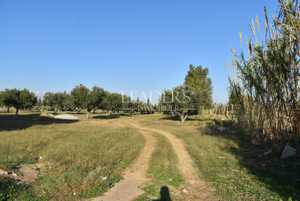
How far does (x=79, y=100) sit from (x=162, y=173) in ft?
184

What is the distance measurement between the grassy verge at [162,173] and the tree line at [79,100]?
51.2m

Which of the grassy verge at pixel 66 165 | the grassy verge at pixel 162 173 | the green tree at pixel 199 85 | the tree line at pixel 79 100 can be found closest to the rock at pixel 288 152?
the grassy verge at pixel 162 173

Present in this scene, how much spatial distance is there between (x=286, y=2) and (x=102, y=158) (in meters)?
11.1

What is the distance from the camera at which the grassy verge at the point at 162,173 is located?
377 inches

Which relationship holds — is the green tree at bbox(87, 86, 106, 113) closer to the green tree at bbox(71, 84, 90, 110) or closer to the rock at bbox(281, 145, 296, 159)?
the green tree at bbox(71, 84, 90, 110)

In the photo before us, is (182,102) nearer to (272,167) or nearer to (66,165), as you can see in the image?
(272,167)

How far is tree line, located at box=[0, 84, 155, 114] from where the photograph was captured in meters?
66.7

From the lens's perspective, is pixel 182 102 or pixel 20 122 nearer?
pixel 20 122

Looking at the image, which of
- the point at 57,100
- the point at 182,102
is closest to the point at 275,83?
the point at 182,102

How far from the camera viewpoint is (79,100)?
65875 millimetres

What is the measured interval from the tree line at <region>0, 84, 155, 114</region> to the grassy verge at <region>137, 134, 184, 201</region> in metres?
51.2

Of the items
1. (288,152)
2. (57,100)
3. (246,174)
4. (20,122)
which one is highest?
(57,100)

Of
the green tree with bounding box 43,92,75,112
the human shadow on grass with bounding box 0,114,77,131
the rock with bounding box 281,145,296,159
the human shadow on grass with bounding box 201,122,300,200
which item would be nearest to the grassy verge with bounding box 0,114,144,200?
the human shadow on grass with bounding box 201,122,300,200

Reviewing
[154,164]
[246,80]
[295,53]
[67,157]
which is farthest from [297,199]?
[246,80]
